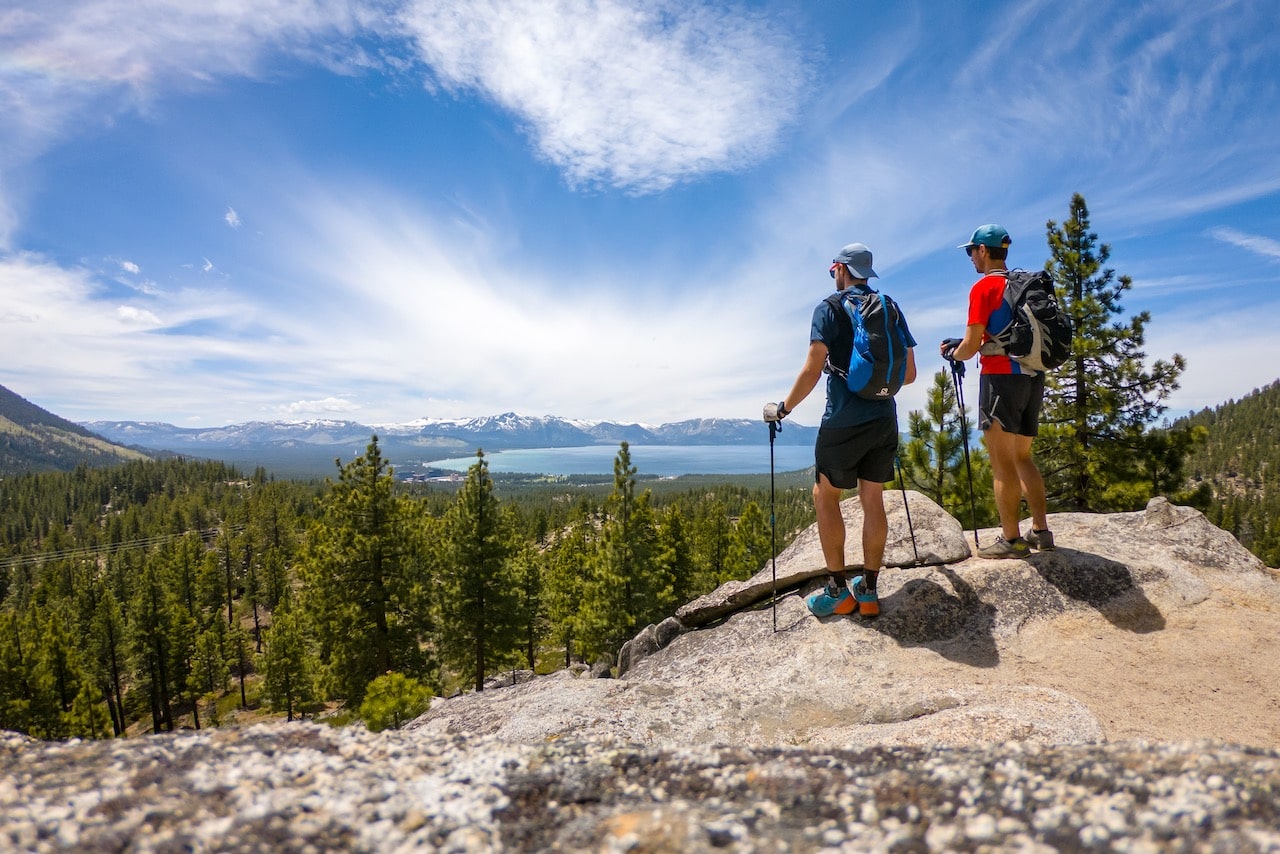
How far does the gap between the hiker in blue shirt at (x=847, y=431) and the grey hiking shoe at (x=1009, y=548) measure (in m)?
2.03

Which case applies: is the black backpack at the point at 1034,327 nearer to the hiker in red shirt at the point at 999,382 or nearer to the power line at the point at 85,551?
the hiker in red shirt at the point at 999,382

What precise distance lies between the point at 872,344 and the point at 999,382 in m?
1.87

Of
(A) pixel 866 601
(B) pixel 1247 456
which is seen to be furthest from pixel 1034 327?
(B) pixel 1247 456

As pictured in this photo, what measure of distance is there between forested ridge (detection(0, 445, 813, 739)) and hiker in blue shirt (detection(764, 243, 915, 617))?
11.3 m

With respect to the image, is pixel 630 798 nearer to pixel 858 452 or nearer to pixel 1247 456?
pixel 858 452

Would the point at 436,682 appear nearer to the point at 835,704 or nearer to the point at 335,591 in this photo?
the point at 335,591

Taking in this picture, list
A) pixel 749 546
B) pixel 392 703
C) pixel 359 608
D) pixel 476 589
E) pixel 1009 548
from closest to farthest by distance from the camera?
pixel 1009 548, pixel 392 703, pixel 359 608, pixel 476 589, pixel 749 546

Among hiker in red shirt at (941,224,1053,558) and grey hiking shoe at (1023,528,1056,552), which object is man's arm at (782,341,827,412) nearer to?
hiker in red shirt at (941,224,1053,558)

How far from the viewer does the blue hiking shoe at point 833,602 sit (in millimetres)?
6500

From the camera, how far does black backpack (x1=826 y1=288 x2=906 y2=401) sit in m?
5.57

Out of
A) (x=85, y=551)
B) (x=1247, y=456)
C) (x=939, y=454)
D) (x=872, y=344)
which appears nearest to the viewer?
(x=872, y=344)

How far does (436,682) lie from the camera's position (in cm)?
2364

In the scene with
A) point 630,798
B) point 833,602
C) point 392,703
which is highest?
point 630,798

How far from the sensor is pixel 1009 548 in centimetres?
698
